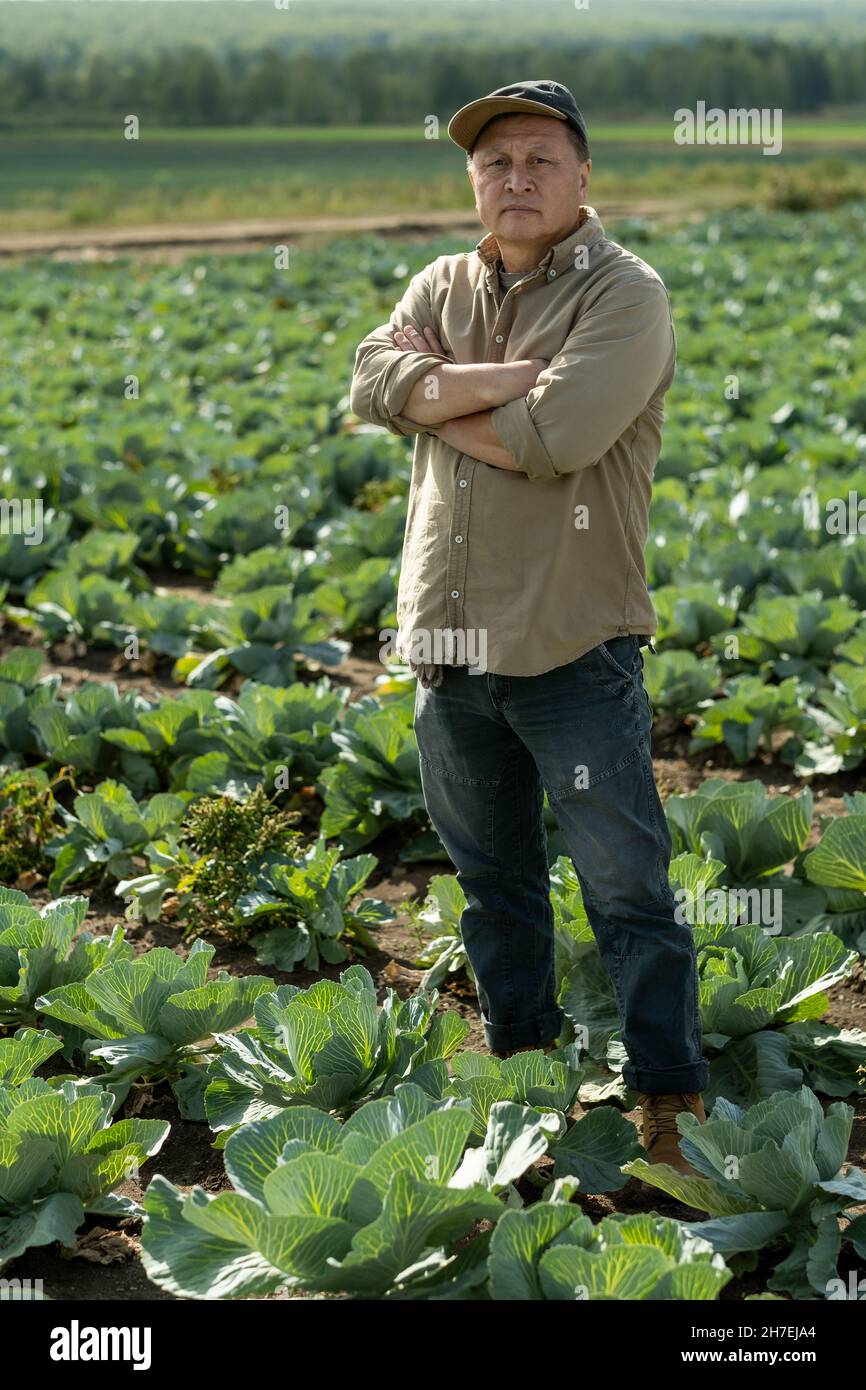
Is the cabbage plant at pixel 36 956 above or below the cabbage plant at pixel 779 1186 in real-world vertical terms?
above

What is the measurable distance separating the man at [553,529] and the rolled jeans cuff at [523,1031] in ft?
1.17

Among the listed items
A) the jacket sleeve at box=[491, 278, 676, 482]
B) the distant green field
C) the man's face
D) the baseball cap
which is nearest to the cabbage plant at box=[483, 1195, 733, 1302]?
the jacket sleeve at box=[491, 278, 676, 482]

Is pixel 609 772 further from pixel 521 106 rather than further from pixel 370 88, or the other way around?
pixel 370 88

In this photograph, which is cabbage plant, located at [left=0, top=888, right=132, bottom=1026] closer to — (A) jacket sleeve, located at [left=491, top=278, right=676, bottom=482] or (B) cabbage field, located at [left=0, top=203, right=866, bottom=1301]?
(B) cabbage field, located at [left=0, top=203, right=866, bottom=1301]

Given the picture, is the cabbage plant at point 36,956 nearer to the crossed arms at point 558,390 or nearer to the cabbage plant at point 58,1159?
the cabbage plant at point 58,1159

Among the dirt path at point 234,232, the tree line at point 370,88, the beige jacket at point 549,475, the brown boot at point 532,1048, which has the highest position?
the tree line at point 370,88

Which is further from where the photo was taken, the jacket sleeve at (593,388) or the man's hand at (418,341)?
the man's hand at (418,341)

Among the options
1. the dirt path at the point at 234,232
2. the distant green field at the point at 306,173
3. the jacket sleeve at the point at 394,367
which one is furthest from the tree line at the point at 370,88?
the jacket sleeve at the point at 394,367

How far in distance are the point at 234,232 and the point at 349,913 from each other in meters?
28.3

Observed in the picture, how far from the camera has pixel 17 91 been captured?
93312 mm

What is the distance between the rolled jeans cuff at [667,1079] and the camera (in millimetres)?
3297
